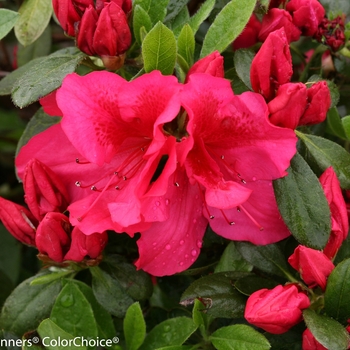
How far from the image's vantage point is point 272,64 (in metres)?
1.02

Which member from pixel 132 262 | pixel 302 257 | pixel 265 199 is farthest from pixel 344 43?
pixel 132 262

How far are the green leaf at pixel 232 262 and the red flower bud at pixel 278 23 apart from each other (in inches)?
17.7

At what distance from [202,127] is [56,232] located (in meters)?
0.35

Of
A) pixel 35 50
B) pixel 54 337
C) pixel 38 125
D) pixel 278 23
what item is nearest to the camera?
pixel 54 337

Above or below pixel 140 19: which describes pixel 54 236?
below

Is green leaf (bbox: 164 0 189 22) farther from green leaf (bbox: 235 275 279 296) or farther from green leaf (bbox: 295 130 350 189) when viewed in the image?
green leaf (bbox: 235 275 279 296)

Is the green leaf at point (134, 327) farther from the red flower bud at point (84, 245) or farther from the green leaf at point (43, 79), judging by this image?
the green leaf at point (43, 79)

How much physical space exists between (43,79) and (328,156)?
570 mm

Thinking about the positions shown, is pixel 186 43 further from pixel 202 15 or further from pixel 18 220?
pixel 18 220

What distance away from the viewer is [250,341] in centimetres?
106

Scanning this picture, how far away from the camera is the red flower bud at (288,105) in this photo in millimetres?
979

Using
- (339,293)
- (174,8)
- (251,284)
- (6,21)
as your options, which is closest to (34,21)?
(6,21)

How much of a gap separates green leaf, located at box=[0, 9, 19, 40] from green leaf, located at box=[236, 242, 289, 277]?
2.18 feet

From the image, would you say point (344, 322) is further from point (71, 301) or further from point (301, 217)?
point (71, 301)
